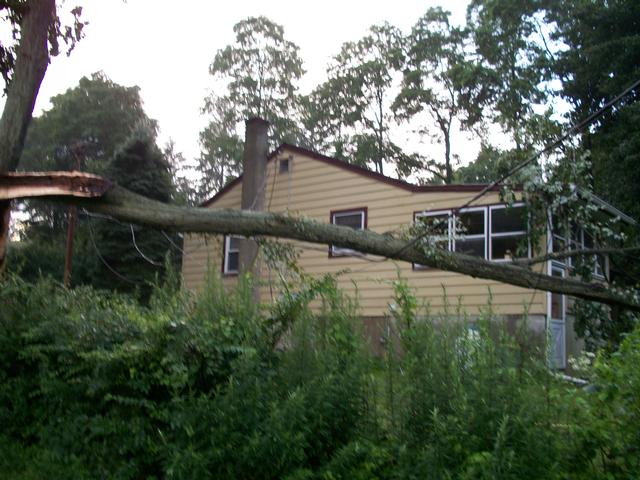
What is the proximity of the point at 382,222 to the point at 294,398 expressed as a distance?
10883 millimetres

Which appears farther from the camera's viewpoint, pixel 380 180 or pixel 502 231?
pixel 380 180

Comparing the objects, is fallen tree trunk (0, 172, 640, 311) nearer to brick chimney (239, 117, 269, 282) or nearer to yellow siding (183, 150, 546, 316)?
yellow siding (183, 150, 546, 316)

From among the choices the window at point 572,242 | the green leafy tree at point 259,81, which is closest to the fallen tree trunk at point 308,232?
the window at point 572,242

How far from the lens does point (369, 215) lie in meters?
15.3

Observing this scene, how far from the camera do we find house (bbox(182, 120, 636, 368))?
13.1m

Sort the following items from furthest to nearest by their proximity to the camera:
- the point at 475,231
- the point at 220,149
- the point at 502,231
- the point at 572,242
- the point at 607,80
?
the point at 220,149
the point at 607,80
the point at 475,231
the point at 502,231
the point at 572,242

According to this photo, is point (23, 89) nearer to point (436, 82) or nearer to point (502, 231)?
point (502, 231)

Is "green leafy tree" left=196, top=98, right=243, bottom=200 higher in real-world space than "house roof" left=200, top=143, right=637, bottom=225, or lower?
higher

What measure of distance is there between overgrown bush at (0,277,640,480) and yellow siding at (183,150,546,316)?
6578 mm

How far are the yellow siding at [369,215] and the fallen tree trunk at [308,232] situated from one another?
17.8 feet

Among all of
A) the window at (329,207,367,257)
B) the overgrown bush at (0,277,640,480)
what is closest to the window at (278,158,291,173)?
the window at (329,207,367,257)

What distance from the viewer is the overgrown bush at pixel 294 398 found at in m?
3.78

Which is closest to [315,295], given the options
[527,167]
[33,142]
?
[527,167]

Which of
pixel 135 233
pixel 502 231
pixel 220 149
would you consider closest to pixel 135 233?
pixel 135 233
